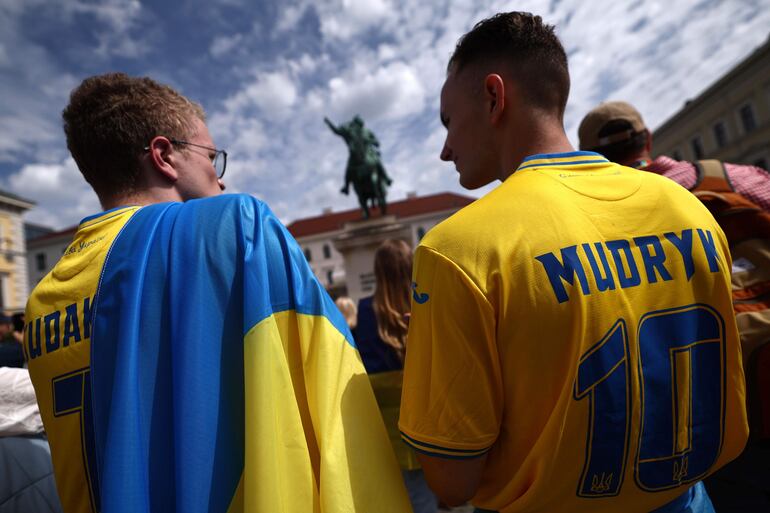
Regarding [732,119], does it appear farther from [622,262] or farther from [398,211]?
[622,262]

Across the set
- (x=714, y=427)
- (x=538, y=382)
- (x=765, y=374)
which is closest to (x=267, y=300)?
(x=538, y=382)

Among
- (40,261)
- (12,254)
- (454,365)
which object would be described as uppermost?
(40,261)

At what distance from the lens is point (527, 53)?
3.89ft

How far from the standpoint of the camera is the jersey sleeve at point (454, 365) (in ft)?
3.04

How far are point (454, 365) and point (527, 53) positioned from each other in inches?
35.5

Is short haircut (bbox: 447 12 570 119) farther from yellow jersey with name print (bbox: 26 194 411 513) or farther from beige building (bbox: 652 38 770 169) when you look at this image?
beige building (bbox: 652 38 770 169)

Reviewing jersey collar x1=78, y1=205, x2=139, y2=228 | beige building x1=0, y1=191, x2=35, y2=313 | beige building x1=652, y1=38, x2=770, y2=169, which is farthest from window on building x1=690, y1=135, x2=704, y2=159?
beige building x1=0, y1=191, x2=35, y2=313

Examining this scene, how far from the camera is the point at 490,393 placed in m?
0.95

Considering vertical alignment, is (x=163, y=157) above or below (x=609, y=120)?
below

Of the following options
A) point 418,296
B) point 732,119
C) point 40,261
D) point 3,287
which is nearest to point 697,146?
point 732,119

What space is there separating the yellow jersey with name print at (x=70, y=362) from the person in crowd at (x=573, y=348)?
0.84 metres

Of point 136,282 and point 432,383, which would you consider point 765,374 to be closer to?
point 432,383

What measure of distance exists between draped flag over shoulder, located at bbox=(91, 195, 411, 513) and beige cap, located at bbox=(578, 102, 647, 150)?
5.50 feet

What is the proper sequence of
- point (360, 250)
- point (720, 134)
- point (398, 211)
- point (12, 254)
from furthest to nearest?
point (398, 211) → point (720, 134) → point (12, 254) → point (360, 250)
